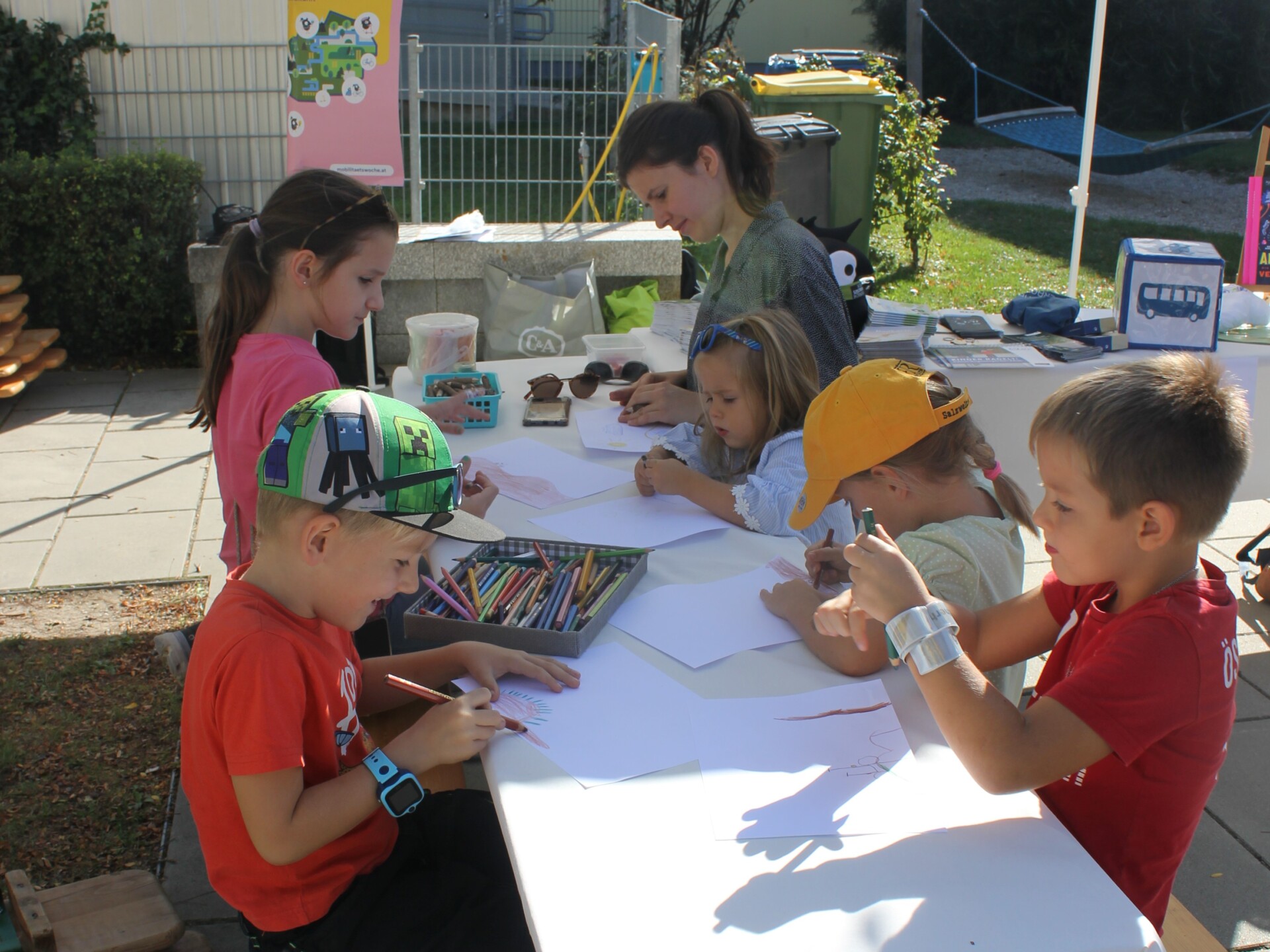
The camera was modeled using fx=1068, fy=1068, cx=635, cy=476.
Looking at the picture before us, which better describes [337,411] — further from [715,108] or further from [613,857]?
[715,108]

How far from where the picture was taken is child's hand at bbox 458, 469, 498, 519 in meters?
2.37

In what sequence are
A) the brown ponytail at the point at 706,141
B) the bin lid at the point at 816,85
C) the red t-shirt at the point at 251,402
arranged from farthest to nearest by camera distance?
the bin lid at the point at 816,85 → the brown ponytail at the point at 706,141 → the red t-shirt at the point at 251,402

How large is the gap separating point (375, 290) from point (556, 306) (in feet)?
9.60

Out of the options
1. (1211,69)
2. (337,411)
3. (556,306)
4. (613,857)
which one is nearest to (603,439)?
(337,411)

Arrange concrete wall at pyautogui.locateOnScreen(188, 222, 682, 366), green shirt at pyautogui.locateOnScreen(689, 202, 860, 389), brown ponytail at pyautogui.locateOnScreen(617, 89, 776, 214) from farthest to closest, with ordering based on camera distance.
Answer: concrete wall at pyautogui.locateOnScreen(188, 222, 682, 366), brown ponytail at pyautogui.locateOnScreen(617, 89, 776, 214), green shirt at pyautogui.locateOnScreen(689, 202, 860, 389)

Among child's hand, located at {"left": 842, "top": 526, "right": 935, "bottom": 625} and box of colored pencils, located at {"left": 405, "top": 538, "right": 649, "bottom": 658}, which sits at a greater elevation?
child's hand, located at {"left": 842, "top": 526, "right": 935, "bottom": 625}

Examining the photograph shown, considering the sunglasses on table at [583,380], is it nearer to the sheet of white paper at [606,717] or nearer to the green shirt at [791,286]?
the green shirt at [791,286]

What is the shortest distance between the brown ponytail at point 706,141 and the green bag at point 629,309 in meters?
2.38

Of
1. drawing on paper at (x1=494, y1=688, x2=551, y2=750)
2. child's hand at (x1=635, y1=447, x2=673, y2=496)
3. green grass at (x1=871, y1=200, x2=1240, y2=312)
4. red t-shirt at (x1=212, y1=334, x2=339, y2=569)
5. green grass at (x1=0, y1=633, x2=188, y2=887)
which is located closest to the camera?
drawing on paper at (x1=494, y1=688, x2=551, y2=750)

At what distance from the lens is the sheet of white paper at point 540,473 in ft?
8.27

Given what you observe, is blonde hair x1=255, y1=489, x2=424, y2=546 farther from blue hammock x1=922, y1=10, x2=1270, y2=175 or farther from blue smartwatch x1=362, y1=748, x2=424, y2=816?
blue hammock x1=922, y1=10, x2=1270, y2=175

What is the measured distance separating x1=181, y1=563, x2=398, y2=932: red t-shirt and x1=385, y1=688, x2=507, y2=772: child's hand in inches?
4.4

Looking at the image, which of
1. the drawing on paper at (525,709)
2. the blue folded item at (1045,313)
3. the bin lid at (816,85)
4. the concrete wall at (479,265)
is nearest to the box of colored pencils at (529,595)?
the drawing on paper at (525,709)

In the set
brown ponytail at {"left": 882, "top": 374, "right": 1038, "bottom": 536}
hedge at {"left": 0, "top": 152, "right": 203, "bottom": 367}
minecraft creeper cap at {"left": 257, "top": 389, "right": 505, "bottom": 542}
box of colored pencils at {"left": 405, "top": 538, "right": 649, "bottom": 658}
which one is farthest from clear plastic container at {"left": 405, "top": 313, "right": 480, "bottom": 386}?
hedge at {"left": 0, "top": 152, "right": 203, "bottom": 367}
